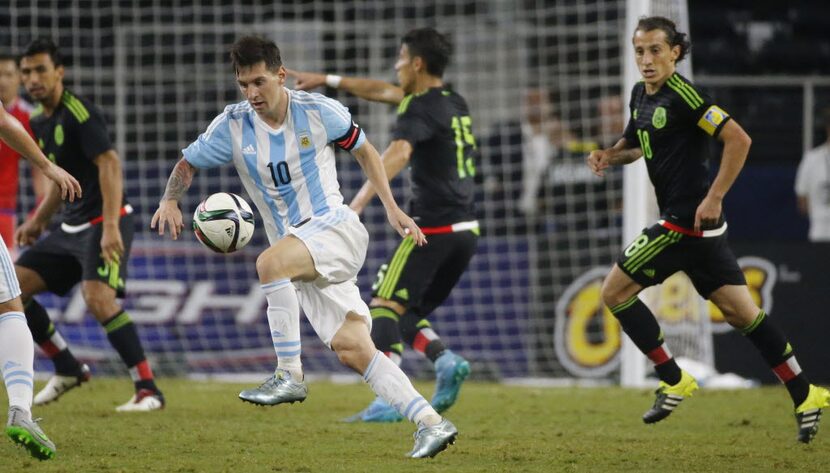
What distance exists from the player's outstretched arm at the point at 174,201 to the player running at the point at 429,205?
1885 millimetres

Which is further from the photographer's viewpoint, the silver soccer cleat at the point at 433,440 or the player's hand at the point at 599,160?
the player's hand at the point at 599,160

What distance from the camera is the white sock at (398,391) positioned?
6156mm

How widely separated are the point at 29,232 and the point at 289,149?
3.05 metres

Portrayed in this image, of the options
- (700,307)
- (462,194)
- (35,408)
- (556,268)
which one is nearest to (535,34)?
(556,268)

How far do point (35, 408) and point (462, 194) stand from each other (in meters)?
3.26

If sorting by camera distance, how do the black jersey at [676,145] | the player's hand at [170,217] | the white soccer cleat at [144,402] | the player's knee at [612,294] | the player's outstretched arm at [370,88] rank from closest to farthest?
the player's hand at [170,217] < the black jersey at [676,145] < the player's knee at [612,294] < the white soccer cleat at [144,402] < the player's outstretched arm at [370,88]

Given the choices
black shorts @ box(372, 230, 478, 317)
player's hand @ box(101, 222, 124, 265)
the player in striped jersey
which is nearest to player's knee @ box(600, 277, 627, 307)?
the player in striped jersey

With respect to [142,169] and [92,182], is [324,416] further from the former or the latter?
[142,169]

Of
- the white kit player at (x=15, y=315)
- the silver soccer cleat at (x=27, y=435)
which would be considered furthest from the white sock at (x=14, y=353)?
the silver soccer cleat at (x=27, y=435)

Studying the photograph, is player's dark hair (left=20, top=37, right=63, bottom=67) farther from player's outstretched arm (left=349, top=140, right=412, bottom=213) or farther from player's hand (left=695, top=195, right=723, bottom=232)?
player's hand (left=695, top=195, right=723, bottom=232)

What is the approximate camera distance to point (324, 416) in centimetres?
870

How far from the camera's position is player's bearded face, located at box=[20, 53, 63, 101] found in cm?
854

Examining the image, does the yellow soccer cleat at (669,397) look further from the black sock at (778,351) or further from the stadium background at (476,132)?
the stadium background at (476,132)

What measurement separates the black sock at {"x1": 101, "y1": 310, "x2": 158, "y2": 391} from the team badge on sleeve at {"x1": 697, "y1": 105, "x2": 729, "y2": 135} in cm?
398
